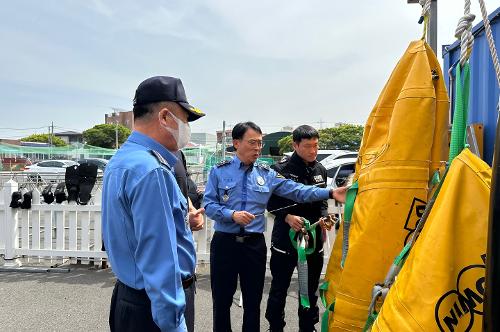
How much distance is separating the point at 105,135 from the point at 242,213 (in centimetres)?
7239

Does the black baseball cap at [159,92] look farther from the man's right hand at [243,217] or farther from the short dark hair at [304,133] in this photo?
the short dark hair at [304,133]

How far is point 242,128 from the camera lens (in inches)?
130

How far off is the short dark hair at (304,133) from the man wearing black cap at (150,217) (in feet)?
5.25

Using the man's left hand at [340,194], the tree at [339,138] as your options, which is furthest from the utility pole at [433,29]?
the tree at [339,138]

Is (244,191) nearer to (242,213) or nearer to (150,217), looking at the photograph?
(242,213)

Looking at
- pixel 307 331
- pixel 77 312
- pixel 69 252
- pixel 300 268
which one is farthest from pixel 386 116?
pixel 69 252

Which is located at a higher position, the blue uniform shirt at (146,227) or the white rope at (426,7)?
the white rope at (426,7)

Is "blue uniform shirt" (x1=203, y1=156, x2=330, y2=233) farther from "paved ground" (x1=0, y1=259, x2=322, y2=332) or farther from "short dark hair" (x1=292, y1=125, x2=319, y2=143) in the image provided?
"paved ground" (x1=0, y1=259, x2=322, y2=332)

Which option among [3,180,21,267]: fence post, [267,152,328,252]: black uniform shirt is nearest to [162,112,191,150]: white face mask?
[267,152,328,252]: black uniform shirt

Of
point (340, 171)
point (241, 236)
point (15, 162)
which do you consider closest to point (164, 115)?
point (241, 236)

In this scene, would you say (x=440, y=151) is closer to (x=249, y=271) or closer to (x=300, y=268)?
(x=300, y=268)

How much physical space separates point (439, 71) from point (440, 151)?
330 millimetres

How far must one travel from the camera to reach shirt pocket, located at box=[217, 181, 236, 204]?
332cm

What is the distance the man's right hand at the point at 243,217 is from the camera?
302 cm
